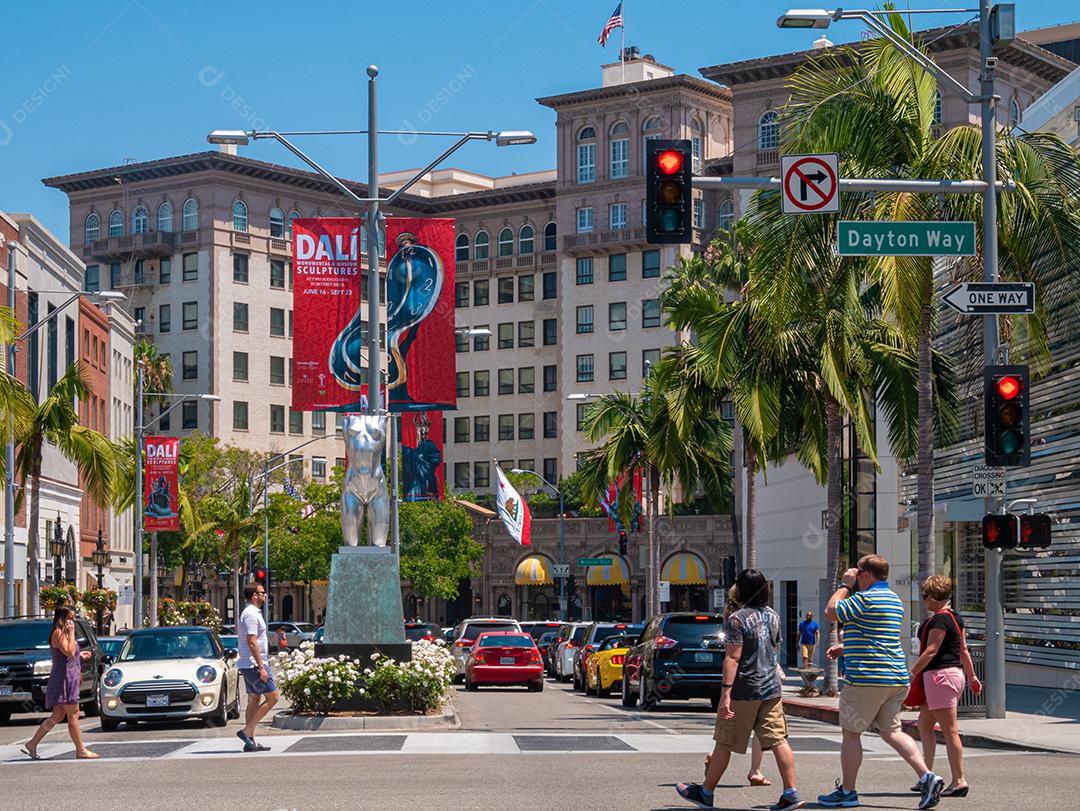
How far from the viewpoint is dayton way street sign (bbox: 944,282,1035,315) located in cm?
2217

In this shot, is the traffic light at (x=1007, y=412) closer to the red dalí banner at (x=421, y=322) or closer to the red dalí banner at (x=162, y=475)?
the red dalí banner at (x=421, y=322)

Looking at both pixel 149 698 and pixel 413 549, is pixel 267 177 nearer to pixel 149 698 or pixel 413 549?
pixel 413 549

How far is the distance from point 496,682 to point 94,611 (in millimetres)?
21864

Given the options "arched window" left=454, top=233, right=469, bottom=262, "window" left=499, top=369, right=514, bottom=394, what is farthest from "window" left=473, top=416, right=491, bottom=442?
"arched window" left=454, top=233, right=469, bottom=262

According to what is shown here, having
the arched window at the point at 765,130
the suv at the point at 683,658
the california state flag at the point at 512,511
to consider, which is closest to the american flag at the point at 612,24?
the arched window at the point at 765,130

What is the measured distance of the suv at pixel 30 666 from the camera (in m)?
26.9

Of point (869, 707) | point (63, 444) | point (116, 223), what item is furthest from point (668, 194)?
point (116, 223)

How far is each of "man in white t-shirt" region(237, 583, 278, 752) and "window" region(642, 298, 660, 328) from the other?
8848 centimetres

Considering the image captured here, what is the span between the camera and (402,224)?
92.4 feet

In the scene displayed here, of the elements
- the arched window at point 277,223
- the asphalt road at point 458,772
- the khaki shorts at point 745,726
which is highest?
the arched window at point 277,223

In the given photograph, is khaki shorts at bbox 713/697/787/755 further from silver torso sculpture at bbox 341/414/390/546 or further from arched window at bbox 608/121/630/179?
arched window at bbox 608/121/630/179

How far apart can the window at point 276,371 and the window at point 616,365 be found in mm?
22570

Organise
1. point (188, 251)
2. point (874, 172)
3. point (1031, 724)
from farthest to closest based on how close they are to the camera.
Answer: point (188, 251) < point (874, 172) < point (1031, 724)

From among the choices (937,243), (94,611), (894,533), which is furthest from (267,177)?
(937,243)
